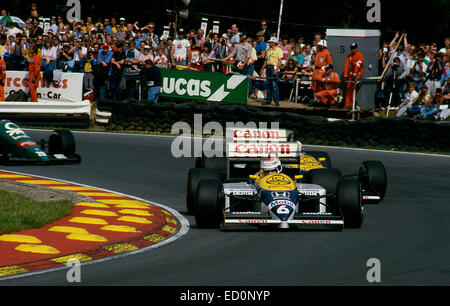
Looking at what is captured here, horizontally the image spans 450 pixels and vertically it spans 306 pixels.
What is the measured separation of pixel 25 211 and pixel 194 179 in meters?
2.39

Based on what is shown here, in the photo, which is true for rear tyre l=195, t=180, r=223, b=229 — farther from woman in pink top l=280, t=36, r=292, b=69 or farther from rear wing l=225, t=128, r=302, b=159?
woman in pink top l=280, t=36, r=292, b=69

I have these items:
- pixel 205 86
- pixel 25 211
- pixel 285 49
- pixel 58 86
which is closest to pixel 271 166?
pixel 25 211

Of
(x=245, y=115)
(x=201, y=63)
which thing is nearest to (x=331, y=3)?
(x=201, y=63)

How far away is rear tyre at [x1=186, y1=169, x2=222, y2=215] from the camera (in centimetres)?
1180

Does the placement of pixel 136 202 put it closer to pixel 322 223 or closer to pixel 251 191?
pixel 251 191

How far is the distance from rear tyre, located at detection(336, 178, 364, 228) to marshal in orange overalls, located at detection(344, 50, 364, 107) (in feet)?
37.4

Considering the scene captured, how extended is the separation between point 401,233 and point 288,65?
13338mm

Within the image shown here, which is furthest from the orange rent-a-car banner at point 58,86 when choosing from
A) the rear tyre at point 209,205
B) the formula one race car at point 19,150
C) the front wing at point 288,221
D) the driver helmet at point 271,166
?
the front wing at point 288,221

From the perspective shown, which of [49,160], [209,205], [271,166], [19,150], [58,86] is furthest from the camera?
[58,86]

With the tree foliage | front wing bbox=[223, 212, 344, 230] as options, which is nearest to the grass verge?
front wing bbox=[223, 212, 344, 230]

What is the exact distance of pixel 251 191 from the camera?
11.0 meters

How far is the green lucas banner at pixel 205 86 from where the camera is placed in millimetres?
22312

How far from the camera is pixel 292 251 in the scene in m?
9.24

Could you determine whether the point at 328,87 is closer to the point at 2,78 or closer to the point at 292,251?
the point at 2,78
